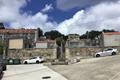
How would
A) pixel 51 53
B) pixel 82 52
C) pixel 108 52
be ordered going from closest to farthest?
pixel 108 52
pixel 82 52
pixel 51 53

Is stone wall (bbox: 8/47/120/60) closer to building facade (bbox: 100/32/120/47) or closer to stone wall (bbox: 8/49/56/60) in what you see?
stone wall (bbox: 8/49/56/60)

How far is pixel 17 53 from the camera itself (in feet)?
209

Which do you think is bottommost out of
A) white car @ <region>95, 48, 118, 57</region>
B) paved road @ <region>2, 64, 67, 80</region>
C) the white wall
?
paved road @ <region>2, 64, 67, 80</region>

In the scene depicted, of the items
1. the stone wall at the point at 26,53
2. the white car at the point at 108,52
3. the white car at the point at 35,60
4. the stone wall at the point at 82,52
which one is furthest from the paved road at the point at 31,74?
the stone wall at the point at 26,53

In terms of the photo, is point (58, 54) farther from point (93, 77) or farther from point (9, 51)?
point (93, 77)

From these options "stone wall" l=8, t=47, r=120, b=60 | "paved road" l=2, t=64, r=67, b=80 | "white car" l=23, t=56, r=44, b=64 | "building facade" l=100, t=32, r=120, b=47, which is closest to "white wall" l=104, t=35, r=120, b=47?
"building facade" l=100, t=32, r=120, b=47

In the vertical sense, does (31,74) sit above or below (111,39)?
below

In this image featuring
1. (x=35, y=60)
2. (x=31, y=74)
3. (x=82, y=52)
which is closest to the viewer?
(x=31, y=74)

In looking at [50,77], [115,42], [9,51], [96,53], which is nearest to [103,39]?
[115,42]

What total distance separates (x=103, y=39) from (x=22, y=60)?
726 inches

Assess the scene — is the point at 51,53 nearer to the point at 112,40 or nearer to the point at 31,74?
the point at 112,40

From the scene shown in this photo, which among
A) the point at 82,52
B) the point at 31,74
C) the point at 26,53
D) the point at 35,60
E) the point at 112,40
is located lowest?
the point at 31,74

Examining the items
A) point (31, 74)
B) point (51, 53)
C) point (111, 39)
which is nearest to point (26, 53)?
point (51, 53)

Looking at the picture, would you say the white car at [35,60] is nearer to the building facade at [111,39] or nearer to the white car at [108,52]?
the white car at [108,52]
